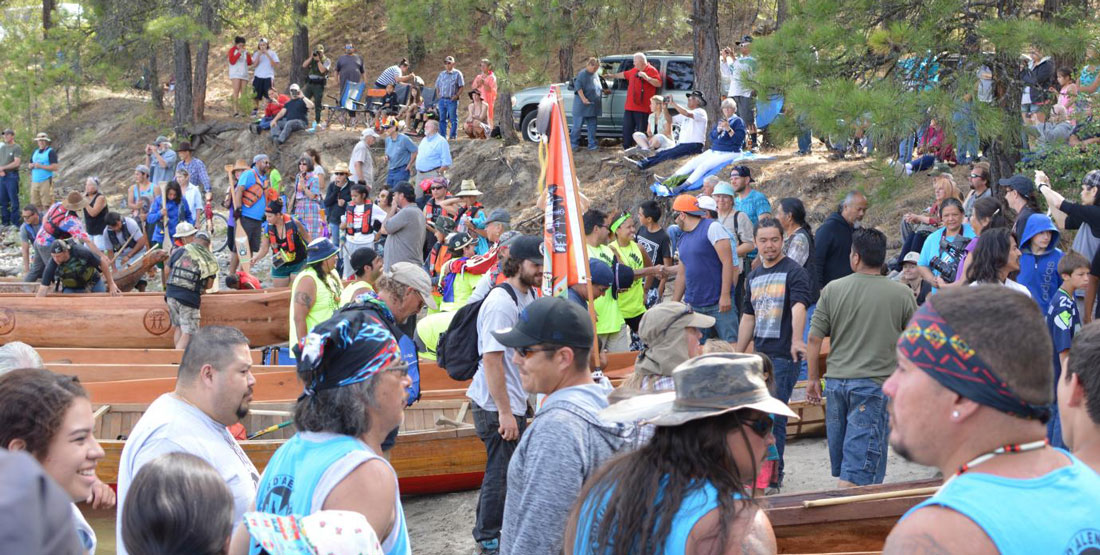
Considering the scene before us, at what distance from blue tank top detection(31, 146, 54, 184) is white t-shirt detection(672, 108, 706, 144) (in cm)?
1473

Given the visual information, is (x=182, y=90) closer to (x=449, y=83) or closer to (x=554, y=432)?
(x=449, y=83)

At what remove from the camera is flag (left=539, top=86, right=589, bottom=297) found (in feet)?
21.1

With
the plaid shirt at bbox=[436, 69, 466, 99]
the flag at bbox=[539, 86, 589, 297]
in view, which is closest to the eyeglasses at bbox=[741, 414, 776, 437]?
the flag at bbox=[539, 86, 589, 297]

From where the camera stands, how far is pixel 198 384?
407 centimetres

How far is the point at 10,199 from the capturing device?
82.0 feet

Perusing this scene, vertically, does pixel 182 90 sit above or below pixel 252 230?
above

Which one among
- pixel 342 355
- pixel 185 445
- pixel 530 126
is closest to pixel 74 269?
pixel 530 126

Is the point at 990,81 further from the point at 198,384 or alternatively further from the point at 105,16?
the point at 105,16

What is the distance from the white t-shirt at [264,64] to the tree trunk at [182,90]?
1.89 metres

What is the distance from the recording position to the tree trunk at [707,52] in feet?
59.4

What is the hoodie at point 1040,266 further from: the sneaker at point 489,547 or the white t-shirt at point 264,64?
the white t-shirt at point 264,64

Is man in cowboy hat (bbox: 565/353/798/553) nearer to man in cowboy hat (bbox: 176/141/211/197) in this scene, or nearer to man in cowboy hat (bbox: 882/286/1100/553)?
man in cowboy hat (bbox: 882/286/1100/553)

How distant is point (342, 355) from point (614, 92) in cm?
1753

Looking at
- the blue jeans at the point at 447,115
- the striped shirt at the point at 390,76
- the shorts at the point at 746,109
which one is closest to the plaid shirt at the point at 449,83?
the blue jeans at the point at 447,115
